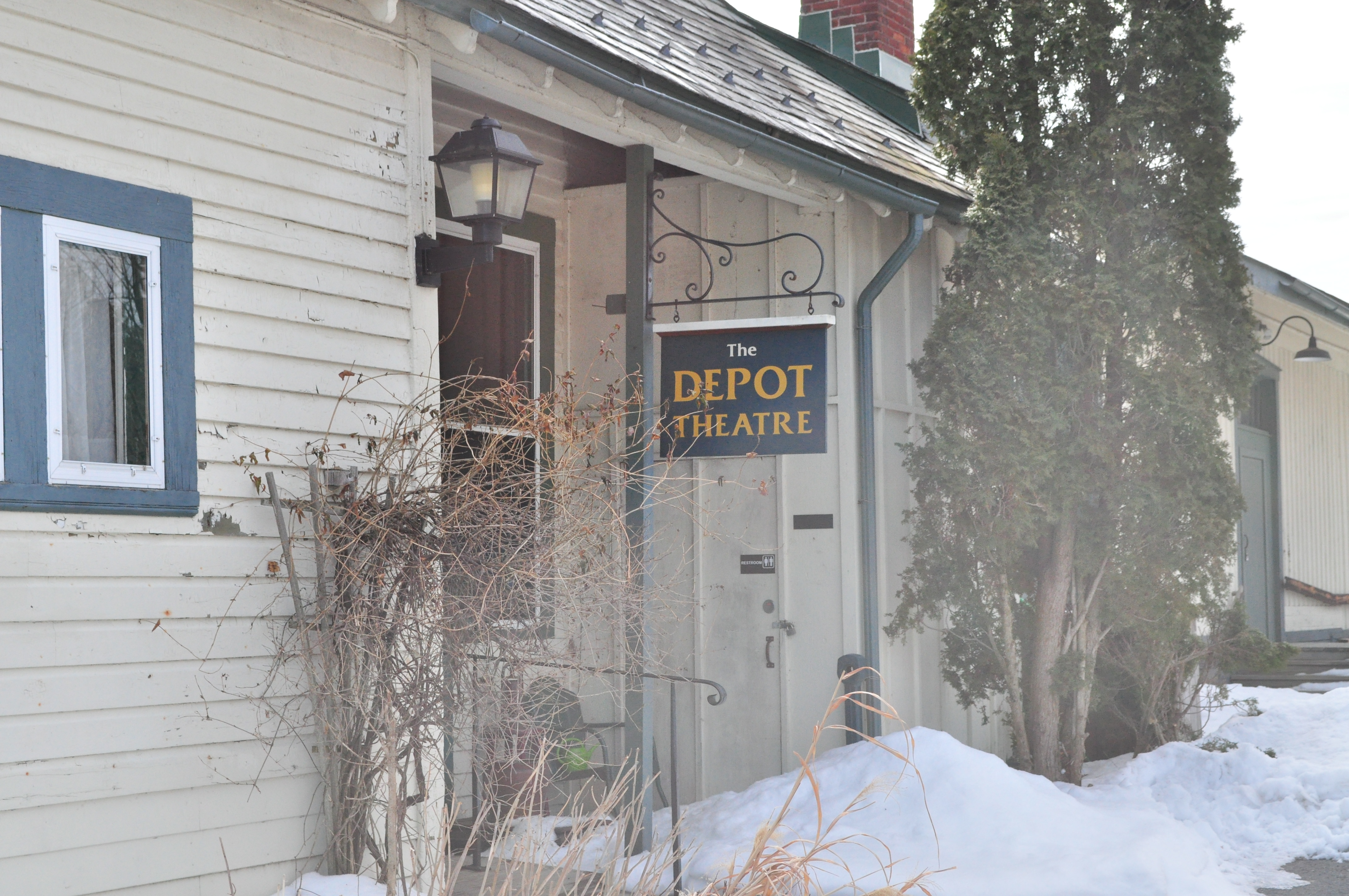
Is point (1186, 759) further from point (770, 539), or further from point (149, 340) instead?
point (149, 340)

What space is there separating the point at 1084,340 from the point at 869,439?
4.43 ft

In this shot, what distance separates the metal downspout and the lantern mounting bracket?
315cm

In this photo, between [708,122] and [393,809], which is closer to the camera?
Result: [393,809]

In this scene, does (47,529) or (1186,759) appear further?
(1186,759)

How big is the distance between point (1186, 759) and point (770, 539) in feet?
9.85

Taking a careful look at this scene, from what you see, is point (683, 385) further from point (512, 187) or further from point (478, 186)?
point (478, 186)

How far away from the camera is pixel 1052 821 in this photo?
5.94 m

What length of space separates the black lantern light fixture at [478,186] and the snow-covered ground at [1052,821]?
231 cm

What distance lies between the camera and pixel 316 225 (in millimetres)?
4445

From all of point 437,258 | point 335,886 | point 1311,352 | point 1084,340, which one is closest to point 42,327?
point 437,258

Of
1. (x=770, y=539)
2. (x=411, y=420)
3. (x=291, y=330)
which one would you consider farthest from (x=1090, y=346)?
(x=291, y=330)

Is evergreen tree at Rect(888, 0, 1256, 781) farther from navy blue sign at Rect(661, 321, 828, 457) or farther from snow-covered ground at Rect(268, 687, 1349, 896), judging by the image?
navy blue sign at Rect(661, 321, 828, 457)

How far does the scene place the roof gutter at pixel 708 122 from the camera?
471 cm

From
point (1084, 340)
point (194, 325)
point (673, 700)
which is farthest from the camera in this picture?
point (1084, 340)
